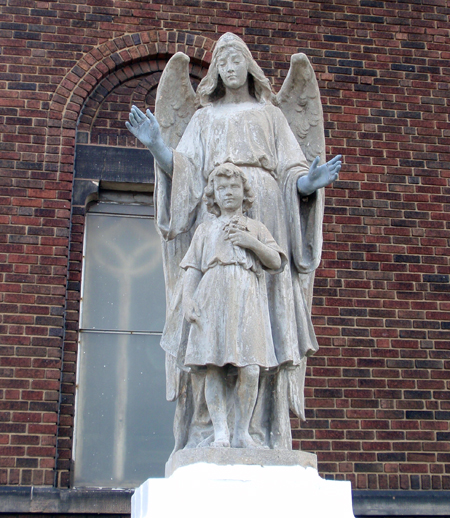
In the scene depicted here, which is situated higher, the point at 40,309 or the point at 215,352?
the point at 40,309

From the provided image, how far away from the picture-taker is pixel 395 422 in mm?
6750

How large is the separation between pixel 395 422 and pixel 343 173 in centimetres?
232

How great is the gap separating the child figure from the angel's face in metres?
0.75

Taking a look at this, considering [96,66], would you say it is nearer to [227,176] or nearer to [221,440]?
[227,176]

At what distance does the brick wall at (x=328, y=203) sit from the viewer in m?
6.57

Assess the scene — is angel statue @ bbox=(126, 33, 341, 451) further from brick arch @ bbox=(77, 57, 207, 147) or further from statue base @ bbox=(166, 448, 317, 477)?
brick arch @ bbox=(77, 57, 207, 147)

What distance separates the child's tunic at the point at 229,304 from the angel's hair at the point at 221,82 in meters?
1.04

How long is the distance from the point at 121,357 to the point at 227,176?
324 cm

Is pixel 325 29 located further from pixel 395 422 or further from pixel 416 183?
Answer: pixel 395 422

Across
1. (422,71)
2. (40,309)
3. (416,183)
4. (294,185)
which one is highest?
(422,71)

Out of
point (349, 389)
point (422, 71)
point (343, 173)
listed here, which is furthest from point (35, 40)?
point (349, 389)

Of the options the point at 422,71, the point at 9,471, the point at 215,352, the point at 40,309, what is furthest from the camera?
the point at 422,71

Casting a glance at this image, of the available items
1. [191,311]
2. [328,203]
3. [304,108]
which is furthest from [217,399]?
[328,203]

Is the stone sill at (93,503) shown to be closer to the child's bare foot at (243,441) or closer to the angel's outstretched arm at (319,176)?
the child's bare foot at (243,441)
